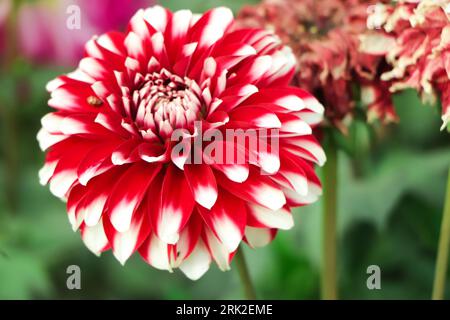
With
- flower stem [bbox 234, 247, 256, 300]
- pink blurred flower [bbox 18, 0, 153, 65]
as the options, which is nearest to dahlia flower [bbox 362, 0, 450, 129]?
flower stem [bbox 234, 247, 256, 300]

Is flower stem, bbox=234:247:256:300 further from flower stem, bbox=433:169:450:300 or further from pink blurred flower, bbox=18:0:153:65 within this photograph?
pink blurred flower, bbox=18:0:153:65

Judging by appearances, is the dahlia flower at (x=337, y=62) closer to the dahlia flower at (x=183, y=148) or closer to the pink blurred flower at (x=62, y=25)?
the dahlia flower at (x=183, y=148)

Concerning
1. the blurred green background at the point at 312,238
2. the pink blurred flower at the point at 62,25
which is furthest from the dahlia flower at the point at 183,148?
the pink blurred flower at the point at 62,25

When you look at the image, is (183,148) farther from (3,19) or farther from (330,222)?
(3,19)

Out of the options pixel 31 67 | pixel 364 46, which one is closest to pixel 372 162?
pixel 364 46

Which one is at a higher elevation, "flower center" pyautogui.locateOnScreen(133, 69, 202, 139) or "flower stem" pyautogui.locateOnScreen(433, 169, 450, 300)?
"flower center" pyautogui.locateOnScreen(133, 69, 202, 139)
